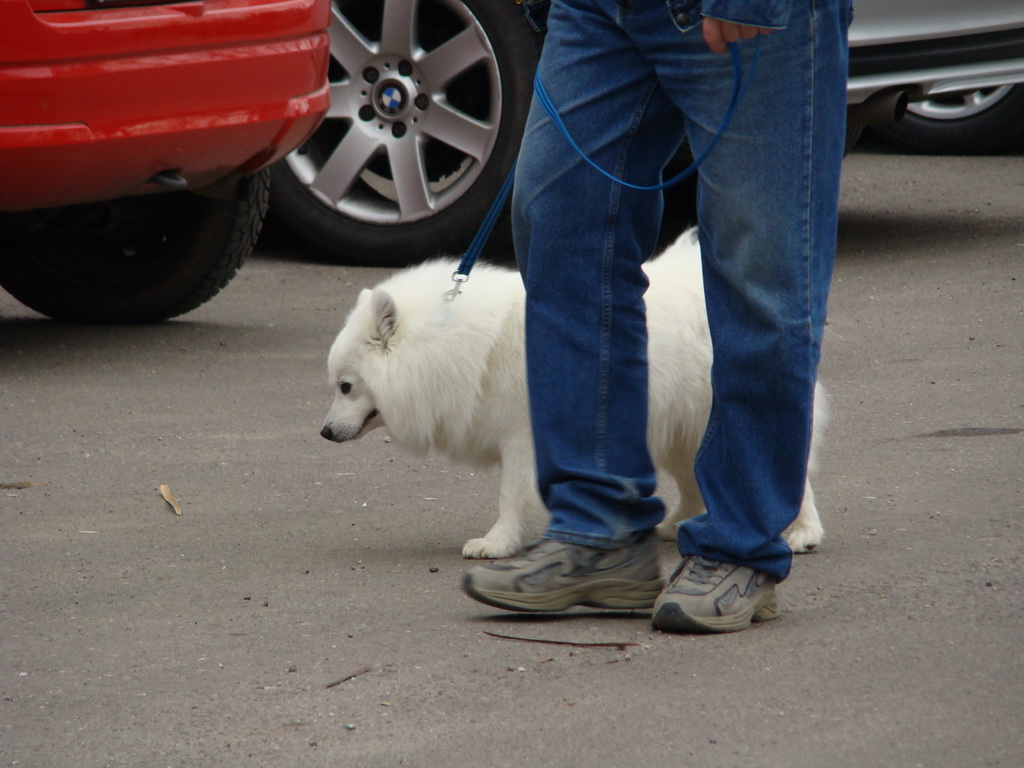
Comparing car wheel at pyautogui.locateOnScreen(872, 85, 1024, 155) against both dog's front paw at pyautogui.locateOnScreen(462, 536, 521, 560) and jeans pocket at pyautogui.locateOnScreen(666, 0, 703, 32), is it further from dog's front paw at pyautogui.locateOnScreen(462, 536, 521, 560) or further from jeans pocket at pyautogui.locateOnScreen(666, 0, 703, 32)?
jeans pocket at pyautogui.locateOnScreen(666, 0, 703, 32)

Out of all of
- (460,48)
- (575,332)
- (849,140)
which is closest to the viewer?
(575,332)

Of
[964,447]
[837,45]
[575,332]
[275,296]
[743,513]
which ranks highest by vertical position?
[837,45]

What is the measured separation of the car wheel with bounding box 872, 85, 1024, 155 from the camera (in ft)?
30.5

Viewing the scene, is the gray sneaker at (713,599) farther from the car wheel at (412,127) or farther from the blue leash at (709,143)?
the car wheel at (412,127)

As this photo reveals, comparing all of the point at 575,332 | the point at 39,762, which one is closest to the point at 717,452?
the point at 575,332

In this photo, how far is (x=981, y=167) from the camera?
9.22 m

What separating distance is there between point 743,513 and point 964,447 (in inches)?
64.1

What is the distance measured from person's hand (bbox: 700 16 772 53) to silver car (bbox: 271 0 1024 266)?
3.83 metres

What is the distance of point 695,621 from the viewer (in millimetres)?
2928

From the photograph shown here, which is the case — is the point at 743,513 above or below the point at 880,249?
above

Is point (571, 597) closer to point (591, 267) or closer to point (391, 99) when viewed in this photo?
point (591, 267)

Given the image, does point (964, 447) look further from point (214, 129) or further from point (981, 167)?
point (981, 167)

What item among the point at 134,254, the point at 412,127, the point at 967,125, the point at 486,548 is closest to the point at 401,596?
the point at 486,548

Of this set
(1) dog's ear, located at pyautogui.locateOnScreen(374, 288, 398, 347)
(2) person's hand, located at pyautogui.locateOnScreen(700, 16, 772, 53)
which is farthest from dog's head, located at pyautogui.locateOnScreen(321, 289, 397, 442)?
(2) person's hand, located at pyautogui.locateOnScreen(700, 16, 772, 53)
